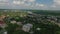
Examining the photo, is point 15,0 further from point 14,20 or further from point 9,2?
point 14,20

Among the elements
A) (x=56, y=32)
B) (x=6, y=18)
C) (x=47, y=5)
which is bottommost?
(x=56, y=32)

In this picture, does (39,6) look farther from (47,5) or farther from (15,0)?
(15,0)

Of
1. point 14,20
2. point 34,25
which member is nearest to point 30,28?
point 34,25

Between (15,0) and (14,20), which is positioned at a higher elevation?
(15,0)

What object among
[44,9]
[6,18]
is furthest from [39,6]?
[6,18]

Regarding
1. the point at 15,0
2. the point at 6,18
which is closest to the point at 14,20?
the point at 6,18

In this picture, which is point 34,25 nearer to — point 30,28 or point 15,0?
point 30,28

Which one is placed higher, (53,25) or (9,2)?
(9,2)
